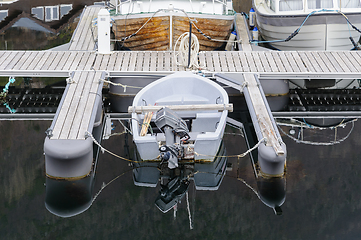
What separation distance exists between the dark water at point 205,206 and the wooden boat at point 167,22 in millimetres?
3471

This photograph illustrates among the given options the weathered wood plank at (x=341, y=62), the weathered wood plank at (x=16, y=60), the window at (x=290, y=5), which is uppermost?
the window at (x=290, y=5)

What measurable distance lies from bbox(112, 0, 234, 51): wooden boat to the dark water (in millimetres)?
3471

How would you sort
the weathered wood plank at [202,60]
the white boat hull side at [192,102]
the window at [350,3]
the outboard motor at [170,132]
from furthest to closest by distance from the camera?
the window at [350,3] < the weathered wood plank at [202,60] < the white boat hull side at [192,102] < the outboard motor at [170,132]

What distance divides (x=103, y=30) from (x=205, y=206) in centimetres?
468

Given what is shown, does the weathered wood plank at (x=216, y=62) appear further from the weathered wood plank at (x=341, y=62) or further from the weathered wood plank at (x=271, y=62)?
the weathered wood plank at (x=341, y=62)

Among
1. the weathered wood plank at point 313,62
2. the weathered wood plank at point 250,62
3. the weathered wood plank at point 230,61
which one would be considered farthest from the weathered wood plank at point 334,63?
the weathered wood plank at point 230,61

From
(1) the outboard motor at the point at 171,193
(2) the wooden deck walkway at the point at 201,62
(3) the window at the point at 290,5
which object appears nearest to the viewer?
(1) the outboard motor at the point at 171,193

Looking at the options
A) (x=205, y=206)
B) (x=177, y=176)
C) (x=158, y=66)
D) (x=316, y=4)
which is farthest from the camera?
(x=316, y=4)

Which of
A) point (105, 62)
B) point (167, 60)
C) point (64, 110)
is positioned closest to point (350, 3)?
point (167, 60)

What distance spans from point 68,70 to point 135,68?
126 cm

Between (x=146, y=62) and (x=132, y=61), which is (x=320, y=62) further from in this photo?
(x=132, y=61)

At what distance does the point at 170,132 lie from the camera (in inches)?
309

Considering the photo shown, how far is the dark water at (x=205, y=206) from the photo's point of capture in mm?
6879

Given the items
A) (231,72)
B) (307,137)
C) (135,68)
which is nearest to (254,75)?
(231,72)
